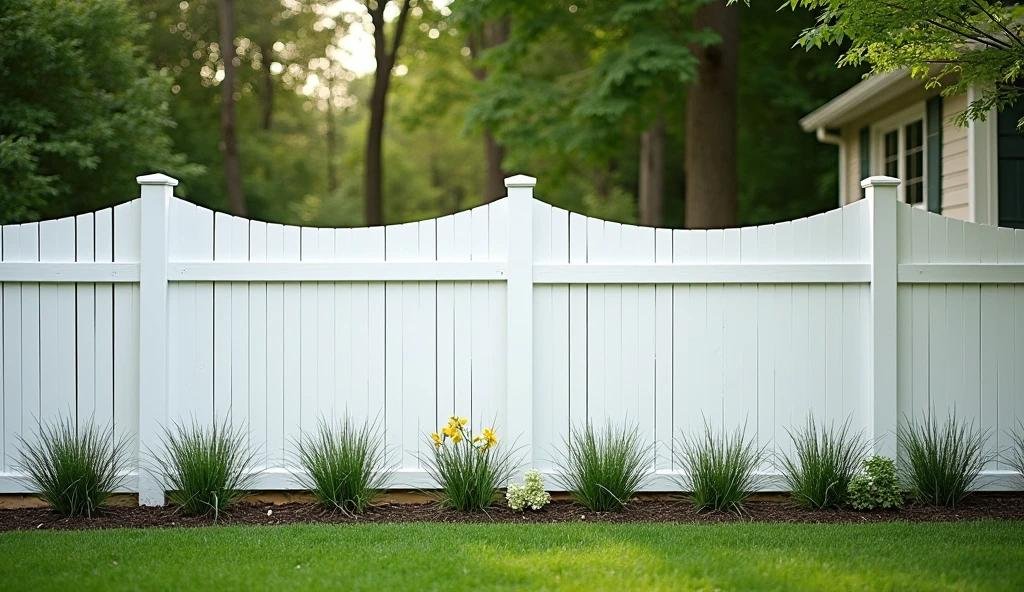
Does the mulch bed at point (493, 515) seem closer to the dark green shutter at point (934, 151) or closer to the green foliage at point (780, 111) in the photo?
the dark green shutter at point (934, 151)

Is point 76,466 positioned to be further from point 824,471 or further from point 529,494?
point 824,471

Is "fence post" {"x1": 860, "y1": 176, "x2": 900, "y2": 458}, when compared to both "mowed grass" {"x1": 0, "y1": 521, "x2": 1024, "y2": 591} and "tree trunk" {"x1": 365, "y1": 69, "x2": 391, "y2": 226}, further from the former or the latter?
"tree trunk" {"x1": 365, "y1": 69, "x2": 391, "y2": 226}

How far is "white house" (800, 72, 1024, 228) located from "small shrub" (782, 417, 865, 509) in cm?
235

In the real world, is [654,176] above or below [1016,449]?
above

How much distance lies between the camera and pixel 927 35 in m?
5.11

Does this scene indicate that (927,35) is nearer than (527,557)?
No

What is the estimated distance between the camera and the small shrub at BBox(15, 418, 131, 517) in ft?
16.9

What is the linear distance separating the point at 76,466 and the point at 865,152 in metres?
8.83

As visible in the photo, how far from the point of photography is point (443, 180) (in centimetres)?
3784

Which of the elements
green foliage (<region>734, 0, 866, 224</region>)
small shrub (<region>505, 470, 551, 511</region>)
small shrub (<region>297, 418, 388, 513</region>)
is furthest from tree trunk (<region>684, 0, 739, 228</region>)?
→ small shrub (<region>297, 418, 388, 513</region>)

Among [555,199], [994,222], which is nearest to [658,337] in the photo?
[994,222]

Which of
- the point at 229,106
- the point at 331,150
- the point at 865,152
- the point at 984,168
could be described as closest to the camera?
the point at 984,168

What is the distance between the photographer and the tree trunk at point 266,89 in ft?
87.1

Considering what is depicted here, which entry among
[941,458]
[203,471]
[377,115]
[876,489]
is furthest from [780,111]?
[203,471]
